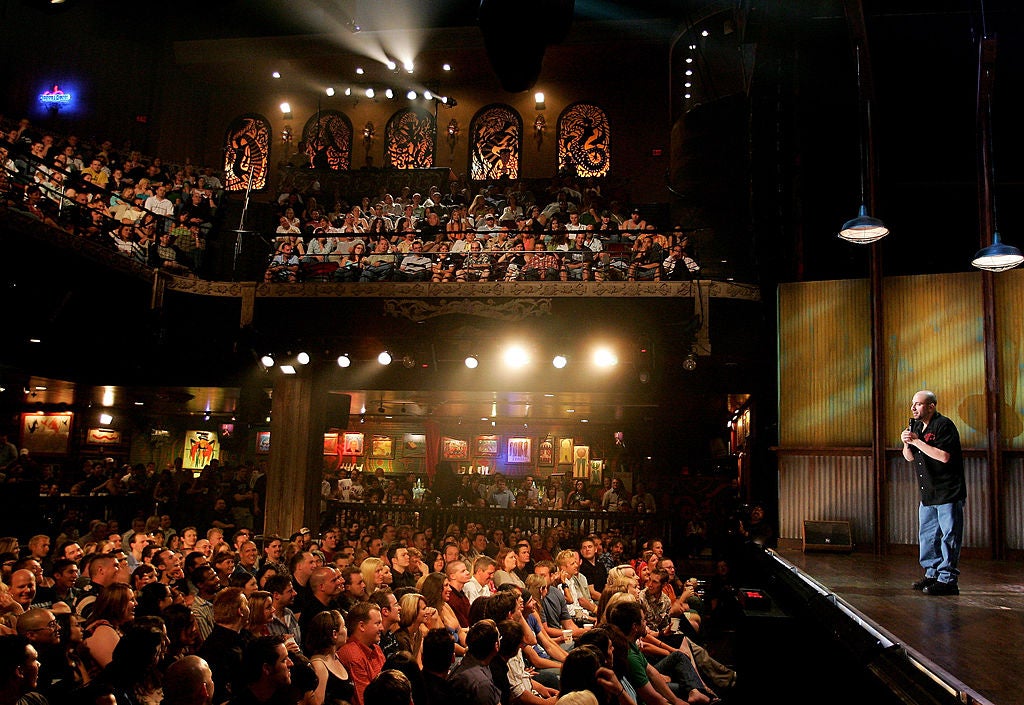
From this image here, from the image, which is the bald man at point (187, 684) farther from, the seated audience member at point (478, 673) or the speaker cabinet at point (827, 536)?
the speaker cabinet at point (827, 536)

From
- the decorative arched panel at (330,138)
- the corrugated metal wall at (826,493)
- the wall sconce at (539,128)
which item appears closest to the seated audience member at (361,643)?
the corrugated metal wall at (826,493)

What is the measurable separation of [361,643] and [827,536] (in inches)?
232

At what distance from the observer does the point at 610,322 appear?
1265 centimetres

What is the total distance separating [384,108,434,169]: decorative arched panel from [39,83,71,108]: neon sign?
7.04m

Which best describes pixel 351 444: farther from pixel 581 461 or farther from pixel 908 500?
pixel 908 500

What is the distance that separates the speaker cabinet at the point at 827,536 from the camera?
873cm

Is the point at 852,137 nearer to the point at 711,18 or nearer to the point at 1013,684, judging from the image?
the point at 711,18

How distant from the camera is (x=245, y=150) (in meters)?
19.9

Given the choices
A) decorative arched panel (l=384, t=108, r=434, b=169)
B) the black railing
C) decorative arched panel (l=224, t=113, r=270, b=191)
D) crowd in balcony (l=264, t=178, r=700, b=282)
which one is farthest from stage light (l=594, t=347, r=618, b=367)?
decorative arched panel (l=224, t=113, r=270, b=191)

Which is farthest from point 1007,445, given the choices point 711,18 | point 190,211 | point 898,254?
Result: point 190,211

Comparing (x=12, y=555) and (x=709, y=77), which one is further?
(x=709, y=77)

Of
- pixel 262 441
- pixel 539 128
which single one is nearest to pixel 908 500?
pixel 539 128

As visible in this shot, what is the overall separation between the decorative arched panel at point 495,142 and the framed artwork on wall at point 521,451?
7.27 meters

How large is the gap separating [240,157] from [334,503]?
33.4 feet
